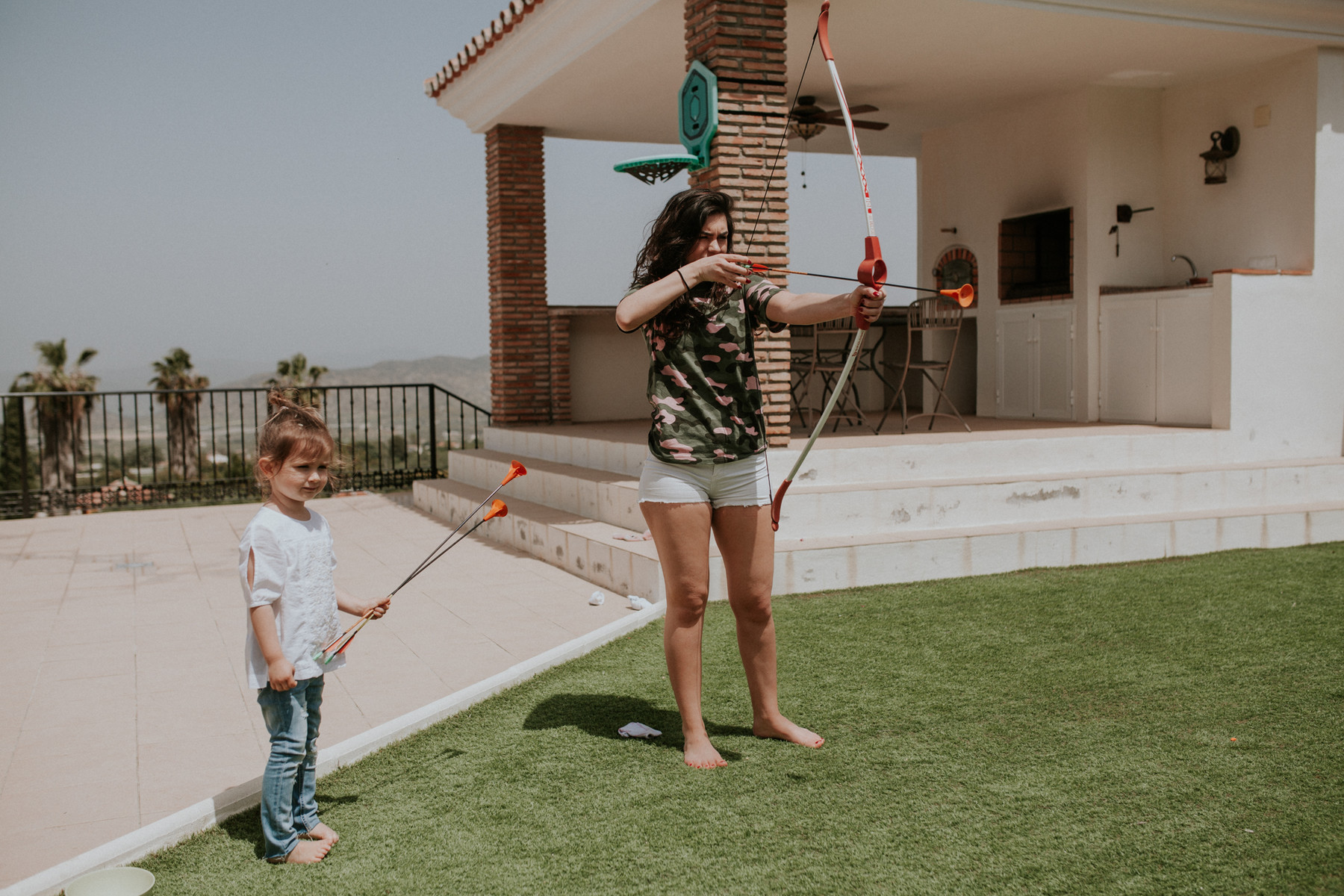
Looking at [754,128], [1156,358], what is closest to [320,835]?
[754,128]

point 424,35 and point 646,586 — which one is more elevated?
point 424,35

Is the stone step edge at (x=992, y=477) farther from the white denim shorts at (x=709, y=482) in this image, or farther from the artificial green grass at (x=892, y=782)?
the white denim shorts at (x=709, y=482)

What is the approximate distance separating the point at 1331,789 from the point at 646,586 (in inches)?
116

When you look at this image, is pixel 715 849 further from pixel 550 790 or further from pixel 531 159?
pixel 531 159

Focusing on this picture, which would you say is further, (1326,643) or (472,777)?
(1326,643)

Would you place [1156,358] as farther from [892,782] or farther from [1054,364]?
[892,782]

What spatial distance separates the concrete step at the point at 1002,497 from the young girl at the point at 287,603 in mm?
3256

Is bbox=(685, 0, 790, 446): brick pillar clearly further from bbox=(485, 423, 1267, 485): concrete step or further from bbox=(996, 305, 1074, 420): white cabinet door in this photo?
bbox=(996, 305, 1074, 420): white cabinet door

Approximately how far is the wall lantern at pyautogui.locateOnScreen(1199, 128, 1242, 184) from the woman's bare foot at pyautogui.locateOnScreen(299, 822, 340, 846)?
320 inches

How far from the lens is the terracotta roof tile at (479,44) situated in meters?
7.50

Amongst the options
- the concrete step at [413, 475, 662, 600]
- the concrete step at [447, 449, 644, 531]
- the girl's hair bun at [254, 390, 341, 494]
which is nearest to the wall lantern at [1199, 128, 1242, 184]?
the concrete step at [447, 449, 644, 531]

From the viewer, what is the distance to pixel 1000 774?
249 cm

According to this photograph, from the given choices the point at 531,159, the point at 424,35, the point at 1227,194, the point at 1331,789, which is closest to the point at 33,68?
the point at 424,35

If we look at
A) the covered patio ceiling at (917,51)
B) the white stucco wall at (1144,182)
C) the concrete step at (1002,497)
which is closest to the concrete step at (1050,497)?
the concrete step at (1002,497)
